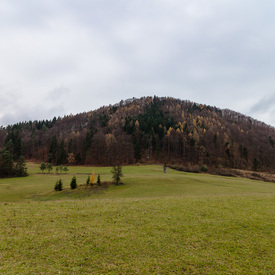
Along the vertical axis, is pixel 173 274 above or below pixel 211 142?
below

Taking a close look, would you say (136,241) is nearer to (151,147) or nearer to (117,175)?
(117,175)

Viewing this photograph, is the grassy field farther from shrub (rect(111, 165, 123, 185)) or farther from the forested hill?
the forested hill

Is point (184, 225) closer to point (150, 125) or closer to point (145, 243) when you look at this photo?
point (145, 243)

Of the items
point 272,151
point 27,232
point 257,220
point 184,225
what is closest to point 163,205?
point 184,225

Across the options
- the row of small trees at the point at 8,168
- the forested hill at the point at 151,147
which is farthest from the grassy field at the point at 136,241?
the forested hill at the point at 151,147

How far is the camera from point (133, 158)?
97.6 m

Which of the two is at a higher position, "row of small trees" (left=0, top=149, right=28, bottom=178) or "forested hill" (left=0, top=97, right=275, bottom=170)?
"forested hill" (left=0, top=97, right=275, bottom=170)

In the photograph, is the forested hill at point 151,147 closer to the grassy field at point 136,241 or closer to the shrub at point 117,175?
the shrub at point 117,175

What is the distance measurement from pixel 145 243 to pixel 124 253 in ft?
3.68

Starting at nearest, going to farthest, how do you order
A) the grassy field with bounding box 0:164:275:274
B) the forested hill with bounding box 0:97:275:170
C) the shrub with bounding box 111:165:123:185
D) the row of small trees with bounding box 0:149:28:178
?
the grassy field with bounding box 0:164:275:274
the shrub with bounding box 111:165:123:185
the row of small trees with bounding box 0:149:28:178
the forested hill with bounding box 0:97:275:170

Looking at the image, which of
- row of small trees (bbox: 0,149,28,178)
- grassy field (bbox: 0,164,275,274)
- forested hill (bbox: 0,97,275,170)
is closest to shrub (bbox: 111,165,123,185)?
grassy field (bbox: 0,164,275,274)

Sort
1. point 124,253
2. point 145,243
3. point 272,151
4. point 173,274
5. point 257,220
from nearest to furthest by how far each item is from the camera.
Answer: point 173,274 < point 124,253 < point 145,243 < point 257,220 < point 272,151

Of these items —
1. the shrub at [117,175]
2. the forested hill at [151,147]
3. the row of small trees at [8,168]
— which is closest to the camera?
the shrub at [117,175]

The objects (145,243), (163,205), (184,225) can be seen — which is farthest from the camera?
(163,205)
